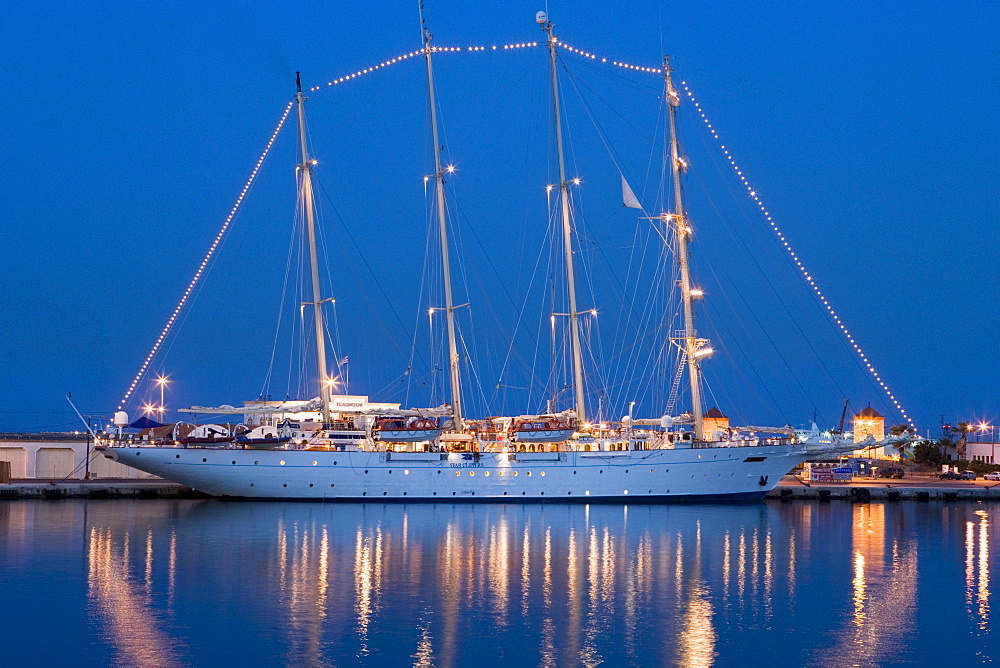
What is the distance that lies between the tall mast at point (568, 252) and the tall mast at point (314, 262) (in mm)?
12288

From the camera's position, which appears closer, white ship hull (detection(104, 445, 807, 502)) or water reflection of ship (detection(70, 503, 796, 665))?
water reflection of ship (detection(70, 503, 796, 665))

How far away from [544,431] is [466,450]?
A: 3.96m

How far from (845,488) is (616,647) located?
4685 centimetres

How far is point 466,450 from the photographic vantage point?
182 feet

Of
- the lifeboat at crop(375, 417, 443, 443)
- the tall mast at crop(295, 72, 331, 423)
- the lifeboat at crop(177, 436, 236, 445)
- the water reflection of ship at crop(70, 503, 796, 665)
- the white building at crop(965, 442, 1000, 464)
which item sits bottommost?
the water reflection of ship at crop(70, 503, 796, 665)

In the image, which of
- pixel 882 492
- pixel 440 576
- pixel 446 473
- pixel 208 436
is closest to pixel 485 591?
pixel 440 576

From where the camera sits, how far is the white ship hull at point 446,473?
53.6m

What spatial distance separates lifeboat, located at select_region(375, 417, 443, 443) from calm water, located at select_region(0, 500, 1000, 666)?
8069mm

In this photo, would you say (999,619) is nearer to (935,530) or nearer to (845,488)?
(935,530)

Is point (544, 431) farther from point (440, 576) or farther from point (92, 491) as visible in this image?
point (440, 576)

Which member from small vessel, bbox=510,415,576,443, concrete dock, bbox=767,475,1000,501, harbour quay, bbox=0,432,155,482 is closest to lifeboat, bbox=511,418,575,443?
small vessel, bbox=510,415,576,443

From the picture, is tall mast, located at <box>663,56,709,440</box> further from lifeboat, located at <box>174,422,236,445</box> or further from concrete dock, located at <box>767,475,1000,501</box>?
lifeboat, located at <box>174,422,236,445</box>

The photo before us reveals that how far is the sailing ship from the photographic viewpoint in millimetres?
53719

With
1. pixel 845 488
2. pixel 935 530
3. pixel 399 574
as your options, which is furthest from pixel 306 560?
pixel 845 488
